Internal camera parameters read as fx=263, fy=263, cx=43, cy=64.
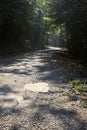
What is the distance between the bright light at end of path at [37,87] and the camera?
27.5ft

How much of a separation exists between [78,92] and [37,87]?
58.3 inches

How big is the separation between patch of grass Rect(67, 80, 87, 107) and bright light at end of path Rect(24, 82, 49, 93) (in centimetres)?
86

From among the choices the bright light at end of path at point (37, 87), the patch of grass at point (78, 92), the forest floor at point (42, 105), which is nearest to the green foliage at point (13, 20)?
the bright light at end of path at point (37, 87)

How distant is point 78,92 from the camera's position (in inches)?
324

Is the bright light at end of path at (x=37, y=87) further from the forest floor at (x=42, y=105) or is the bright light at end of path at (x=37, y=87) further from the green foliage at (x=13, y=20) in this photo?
the green foliage at (x=13, y=20)

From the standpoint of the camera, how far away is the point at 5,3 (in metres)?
27.4

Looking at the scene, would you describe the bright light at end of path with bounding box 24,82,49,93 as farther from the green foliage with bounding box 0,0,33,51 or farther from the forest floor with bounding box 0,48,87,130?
the green foliage with bounding box 0,0,33,51

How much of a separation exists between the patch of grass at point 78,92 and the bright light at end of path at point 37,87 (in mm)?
857

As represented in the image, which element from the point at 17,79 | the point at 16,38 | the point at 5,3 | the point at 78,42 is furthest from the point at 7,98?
the point at 16,38

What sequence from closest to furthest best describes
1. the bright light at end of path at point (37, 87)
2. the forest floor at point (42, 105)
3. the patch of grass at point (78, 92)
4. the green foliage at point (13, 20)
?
1. the forest floor at point (42, 105)
2. the patch of grass at point (78, 92)
3. the bright light at end of path at point (37, 87)
4. the green foliage at point (13, 20)

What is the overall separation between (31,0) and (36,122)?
31583 mm

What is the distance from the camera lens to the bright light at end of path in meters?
8.39

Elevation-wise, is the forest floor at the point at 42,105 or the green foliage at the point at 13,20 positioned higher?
the green foliage at the point at 13,20

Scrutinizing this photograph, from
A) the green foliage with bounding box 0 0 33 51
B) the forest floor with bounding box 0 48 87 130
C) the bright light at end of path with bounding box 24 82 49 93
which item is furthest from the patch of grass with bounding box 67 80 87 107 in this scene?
the green foliage with bounding box 0 0 33 51
